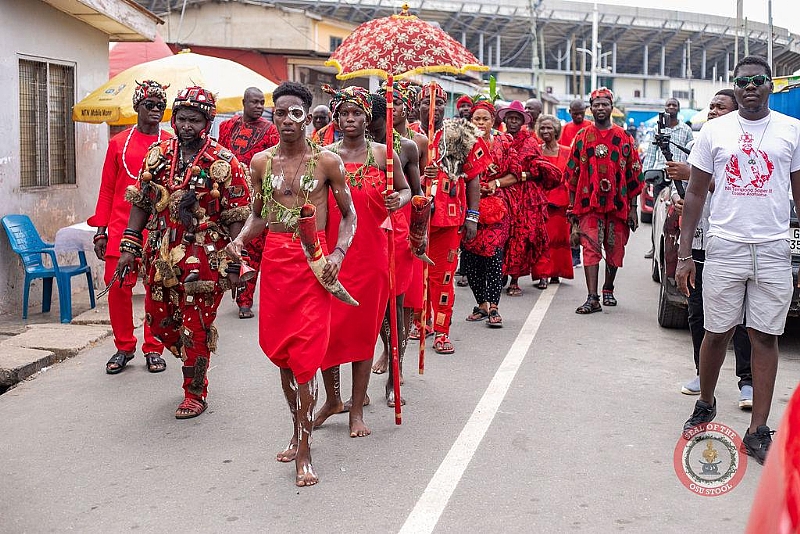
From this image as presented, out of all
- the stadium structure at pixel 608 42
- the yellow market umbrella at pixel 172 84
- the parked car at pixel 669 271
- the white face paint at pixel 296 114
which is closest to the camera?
the white face paint at pixel 296 114

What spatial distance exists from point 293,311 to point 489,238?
4.38 meters

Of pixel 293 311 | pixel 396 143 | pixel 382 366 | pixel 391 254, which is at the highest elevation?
pixel 396 143

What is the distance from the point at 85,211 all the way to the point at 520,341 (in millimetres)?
5904

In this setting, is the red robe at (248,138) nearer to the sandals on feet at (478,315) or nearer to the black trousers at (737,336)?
the sandals on feet at (478,315)

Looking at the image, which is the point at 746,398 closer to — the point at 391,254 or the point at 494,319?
the point at 391,254

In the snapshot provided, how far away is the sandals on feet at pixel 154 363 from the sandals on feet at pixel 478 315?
10.2 ft

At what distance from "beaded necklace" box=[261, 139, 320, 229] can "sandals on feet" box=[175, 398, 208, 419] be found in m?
1.67

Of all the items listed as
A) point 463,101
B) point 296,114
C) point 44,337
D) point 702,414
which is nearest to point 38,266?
point 44,337

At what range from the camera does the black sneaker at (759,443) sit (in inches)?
212

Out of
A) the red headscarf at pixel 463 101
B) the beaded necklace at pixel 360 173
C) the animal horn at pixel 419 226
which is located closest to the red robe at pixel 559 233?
the red headscarf at pixel 463 101

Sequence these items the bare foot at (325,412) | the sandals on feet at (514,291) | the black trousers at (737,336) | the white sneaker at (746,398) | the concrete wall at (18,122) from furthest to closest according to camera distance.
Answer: the sandals on feet at (514,291)
the concrete wall at (18,122)
the black trousers at (737,336)
the white sneaker at (746,398)
the bare foot at (325,412)

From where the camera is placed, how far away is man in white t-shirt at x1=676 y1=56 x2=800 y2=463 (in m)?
5.39

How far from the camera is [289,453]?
548 cm

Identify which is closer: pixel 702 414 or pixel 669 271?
pixel 702 414
